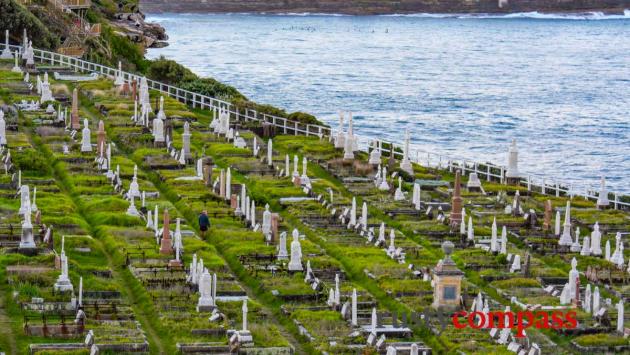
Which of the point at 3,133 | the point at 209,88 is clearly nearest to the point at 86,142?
the point at 3,133

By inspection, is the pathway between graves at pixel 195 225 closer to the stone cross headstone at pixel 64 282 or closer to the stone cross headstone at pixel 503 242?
the stone cross headstone at pixel 64 282

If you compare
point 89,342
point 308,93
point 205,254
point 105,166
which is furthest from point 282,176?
point 308,93

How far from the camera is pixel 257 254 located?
237 feet

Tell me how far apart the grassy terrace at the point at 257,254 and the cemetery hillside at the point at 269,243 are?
11 centimetres

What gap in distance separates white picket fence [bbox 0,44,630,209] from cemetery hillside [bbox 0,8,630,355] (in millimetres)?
343

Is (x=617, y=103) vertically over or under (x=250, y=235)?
under

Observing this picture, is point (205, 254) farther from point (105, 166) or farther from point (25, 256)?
point (105, 166)

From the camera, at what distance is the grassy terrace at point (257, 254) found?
61344 millimetres

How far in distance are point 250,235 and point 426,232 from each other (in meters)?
6.68

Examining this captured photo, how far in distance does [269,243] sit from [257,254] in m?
2.23

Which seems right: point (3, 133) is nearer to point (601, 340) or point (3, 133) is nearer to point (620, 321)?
point (620, 321)

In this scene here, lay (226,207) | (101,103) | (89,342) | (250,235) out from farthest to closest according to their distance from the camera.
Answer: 1. (101,103)
2. (226,207)
3. (250,235)
4. (89,342)

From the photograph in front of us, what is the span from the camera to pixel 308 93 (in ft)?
590

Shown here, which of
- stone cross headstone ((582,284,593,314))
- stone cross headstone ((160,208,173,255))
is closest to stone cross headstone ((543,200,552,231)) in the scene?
stone cross headstone ((582,284,593,314))
